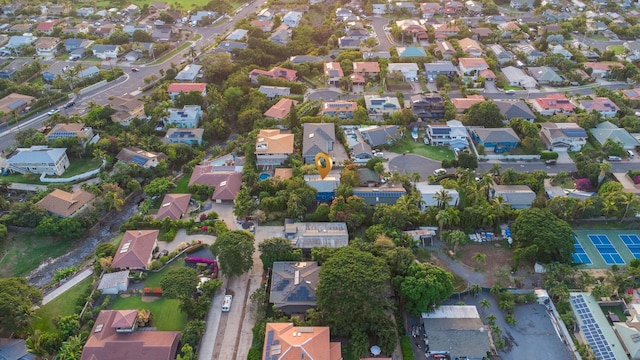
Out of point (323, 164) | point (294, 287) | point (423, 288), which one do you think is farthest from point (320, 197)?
point (423, 288)

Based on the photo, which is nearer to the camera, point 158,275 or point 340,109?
point 158,275

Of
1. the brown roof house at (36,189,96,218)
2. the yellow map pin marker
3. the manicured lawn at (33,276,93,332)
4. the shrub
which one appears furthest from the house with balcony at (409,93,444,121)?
the manicured lawn at (33,276,93,332)

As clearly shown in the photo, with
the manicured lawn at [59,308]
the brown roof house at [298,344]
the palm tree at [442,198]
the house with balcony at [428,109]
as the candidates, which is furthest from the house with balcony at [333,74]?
the brown roof house at [298,344]

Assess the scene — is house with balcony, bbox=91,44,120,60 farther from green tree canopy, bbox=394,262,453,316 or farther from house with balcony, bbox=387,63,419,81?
green tree canopy, bbox=394,262,453,316

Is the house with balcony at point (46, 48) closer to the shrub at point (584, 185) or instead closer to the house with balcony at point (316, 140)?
the house with balcony at point (316, 140)

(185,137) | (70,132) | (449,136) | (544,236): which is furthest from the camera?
(185,137)

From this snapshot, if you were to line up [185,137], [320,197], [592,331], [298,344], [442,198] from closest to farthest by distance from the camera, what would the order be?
[298,344] < [592,331] < [442,198] < [320,197] < [185,137]

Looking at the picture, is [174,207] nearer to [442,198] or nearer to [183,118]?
[183,118]
